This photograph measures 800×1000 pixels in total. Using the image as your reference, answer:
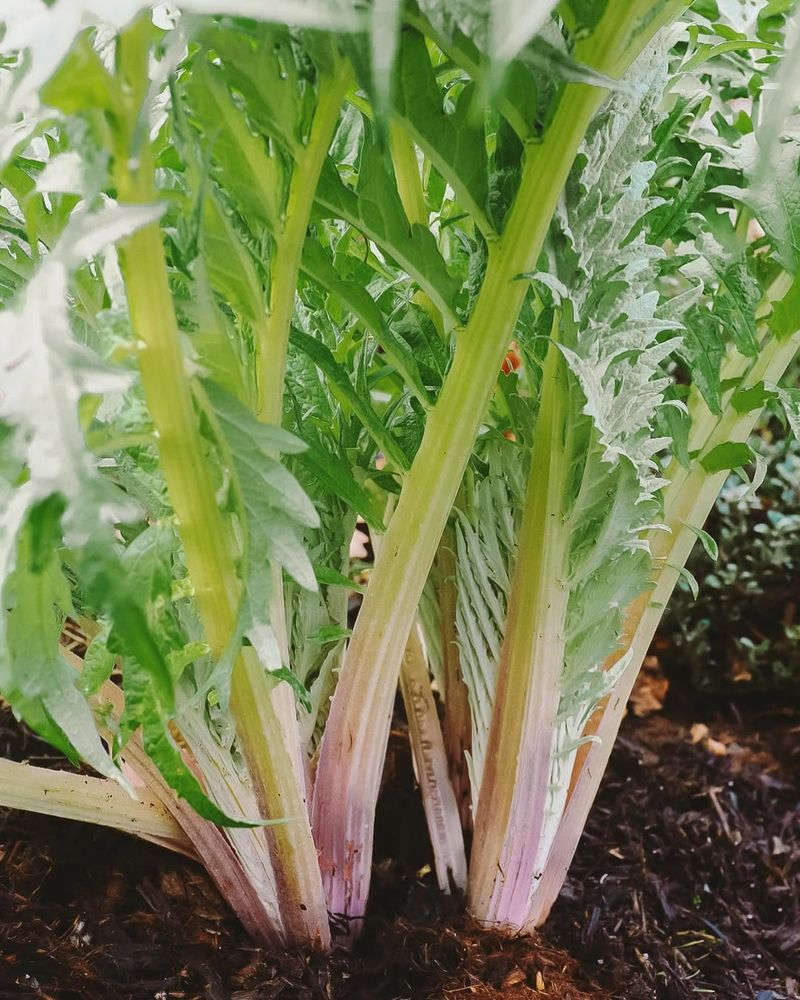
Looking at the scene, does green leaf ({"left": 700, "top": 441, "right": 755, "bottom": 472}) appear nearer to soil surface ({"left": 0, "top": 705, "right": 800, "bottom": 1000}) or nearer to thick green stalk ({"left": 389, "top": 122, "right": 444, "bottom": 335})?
thick green stalk ({"left": 389, "top": 122, "right": 444, "bottom": 335})

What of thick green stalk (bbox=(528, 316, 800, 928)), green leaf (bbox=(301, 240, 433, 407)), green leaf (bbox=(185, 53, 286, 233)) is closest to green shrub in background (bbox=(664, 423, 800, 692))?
thick green stalk (bbox=(528, 316, 800, 928))

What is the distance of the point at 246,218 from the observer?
50cm

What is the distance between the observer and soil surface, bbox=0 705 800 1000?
0.60m

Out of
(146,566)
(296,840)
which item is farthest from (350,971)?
(146,566)

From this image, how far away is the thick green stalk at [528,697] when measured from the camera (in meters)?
0.61

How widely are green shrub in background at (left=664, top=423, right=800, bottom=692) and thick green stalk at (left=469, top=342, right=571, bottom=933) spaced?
0.60m

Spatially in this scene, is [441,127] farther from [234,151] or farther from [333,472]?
[333,472]

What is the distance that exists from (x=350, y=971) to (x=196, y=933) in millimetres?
115

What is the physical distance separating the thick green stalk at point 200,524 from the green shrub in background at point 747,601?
0.74 m

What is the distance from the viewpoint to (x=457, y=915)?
0.67 m

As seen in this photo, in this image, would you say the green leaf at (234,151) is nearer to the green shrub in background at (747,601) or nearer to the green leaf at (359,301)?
the green leaf at (359,301)

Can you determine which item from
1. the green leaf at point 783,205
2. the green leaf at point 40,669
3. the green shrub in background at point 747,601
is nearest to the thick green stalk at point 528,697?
the green leaf at point 783,205

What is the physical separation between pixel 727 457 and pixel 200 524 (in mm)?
400

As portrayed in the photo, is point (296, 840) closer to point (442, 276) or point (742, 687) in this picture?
point (442, 276)
